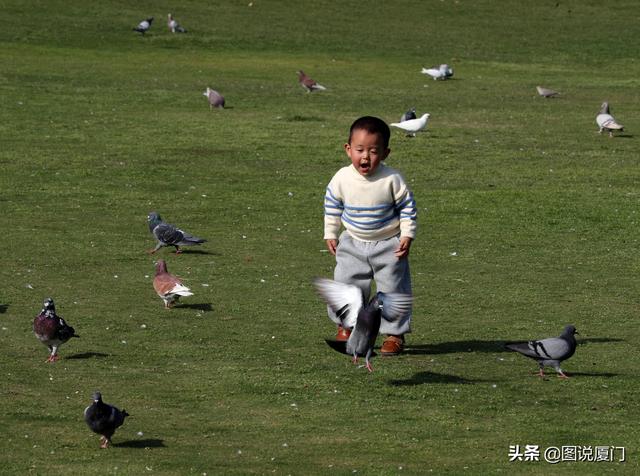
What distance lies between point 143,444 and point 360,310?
2.47 m

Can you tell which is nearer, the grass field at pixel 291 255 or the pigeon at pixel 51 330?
the grass field at pixel 291 255

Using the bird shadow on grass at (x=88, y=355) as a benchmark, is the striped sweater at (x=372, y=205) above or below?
above

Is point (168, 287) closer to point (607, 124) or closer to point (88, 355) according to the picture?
point (88, 355)

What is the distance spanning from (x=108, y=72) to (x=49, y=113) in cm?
704

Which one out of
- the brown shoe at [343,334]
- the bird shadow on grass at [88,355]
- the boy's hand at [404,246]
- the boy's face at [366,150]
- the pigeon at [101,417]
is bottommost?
the bird shadow on grass at [88,355]

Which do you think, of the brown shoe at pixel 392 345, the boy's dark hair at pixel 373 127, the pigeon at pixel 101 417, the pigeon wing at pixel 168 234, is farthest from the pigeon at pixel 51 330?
the pigeon wing at pixel 168 234

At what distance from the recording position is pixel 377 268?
13.1 m

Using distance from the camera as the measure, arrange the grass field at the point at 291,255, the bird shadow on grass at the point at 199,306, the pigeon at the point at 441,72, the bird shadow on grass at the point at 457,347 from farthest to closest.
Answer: the pigeon at the point at 441,72 < the bird shadow on grass at the point at 199,306 < the bird shadow on grass at the point at 457,347 < the grass field at the point at 291,255

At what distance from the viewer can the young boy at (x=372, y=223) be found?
12781 millimetres

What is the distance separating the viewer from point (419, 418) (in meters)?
11.1

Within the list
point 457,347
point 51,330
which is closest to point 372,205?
point 457,347

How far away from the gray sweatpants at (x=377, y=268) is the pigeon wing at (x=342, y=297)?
0.65 m

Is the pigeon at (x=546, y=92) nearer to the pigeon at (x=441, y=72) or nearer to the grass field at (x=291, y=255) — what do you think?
the grass field at (x=291, y=255)

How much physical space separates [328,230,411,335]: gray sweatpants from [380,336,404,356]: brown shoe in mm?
102
